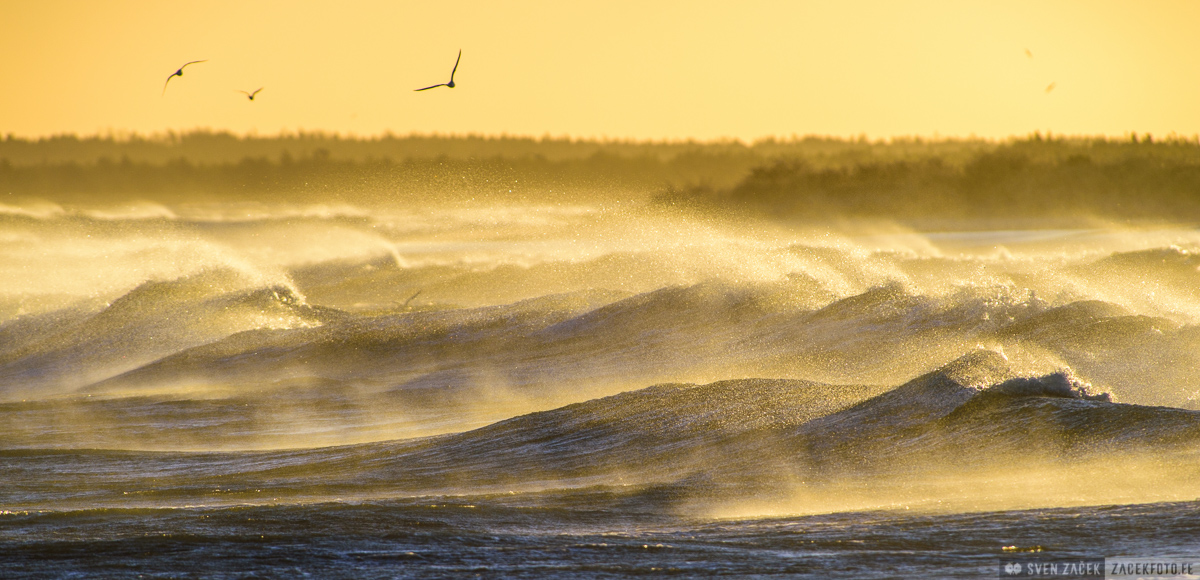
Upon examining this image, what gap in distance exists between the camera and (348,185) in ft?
202

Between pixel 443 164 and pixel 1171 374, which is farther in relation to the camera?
pixel 443 164

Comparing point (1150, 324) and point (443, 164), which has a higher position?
point (443, 164)

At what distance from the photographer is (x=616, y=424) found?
28.2ft

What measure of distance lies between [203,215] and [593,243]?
2328 centimetres

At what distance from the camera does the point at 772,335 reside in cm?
1295

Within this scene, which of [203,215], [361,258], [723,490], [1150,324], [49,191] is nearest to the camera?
[723,490]

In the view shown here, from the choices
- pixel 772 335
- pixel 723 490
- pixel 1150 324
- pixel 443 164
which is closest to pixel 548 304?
pixel 772 335

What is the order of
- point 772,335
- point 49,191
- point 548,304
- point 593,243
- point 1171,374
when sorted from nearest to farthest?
point 1171,374 < point 772,335 < point 548,304 < point 593,243 < point 49,191

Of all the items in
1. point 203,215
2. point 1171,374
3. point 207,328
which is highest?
point 203,215

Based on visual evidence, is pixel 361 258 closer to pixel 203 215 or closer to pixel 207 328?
pixel 207 328

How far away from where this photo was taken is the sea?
17.6ft

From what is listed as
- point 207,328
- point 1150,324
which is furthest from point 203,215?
point 1150,324

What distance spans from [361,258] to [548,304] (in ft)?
38.5

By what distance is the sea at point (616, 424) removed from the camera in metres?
5.38
